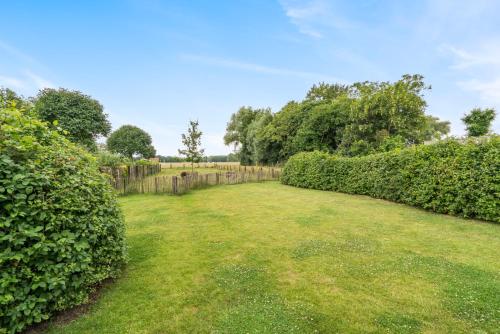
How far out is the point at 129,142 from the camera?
5247 cm

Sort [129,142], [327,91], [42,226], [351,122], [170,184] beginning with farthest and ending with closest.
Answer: [129,142] → [327,91] → [351,122] → [170,184] → [42,226]

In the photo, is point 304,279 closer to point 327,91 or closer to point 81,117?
point 81,117

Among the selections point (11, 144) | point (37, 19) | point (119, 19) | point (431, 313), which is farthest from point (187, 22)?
point (431, 313)

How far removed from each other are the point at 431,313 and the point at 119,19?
13593 millimetres

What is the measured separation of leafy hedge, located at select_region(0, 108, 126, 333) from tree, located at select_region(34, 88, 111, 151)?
915 inches

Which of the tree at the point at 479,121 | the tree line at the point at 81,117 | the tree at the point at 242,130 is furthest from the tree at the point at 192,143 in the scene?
the tree at the point at 479,121

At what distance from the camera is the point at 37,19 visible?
8.04 m

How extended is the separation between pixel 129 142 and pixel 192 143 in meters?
38.7

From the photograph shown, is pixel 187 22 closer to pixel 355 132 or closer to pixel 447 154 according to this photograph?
pixel 447 154

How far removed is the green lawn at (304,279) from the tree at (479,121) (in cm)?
2521

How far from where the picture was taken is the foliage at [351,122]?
1877 cm

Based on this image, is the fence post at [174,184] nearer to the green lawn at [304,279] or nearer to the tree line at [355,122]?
the green lawn at [304,279]

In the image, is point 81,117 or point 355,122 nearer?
point 355,122

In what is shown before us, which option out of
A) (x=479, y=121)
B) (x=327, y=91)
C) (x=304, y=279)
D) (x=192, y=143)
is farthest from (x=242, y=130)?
(x=304, y=279)
